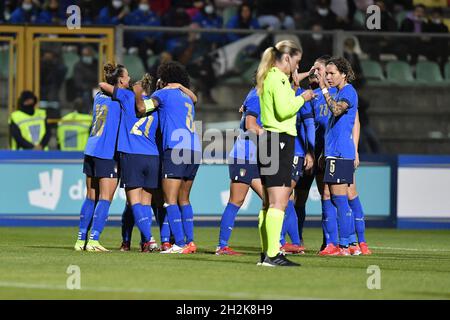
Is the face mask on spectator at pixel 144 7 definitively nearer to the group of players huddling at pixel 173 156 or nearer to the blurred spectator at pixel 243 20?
the blurred spectator at pixel 243 20

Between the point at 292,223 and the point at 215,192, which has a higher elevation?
the point at 215,192

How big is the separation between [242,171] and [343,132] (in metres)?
1.24

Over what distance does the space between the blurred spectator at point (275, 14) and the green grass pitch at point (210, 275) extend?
9.64 m

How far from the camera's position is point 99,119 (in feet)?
44.5

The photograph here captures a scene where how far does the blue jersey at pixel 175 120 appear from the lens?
13242mm

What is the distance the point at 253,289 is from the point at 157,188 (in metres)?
4.57

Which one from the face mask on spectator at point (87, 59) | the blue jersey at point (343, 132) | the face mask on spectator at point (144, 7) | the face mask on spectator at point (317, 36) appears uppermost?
the face mask on spectator at point (144, 7)

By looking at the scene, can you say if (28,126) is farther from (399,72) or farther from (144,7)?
(399,72)

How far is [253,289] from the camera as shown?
9.42m

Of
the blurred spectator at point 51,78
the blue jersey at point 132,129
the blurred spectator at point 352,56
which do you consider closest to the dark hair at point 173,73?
the blue jersey at point 132,129

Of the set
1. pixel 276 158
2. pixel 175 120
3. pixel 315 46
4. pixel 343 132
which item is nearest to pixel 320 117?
pixel 343 132

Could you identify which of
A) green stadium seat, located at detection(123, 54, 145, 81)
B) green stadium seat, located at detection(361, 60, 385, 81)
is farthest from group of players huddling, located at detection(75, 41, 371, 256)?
green stadium seat, located at detection(361, 60, 385, 81)
